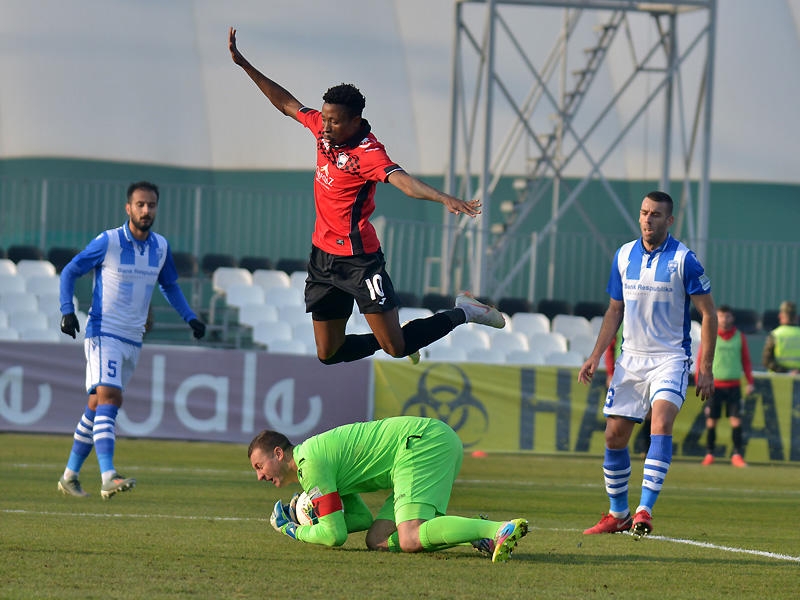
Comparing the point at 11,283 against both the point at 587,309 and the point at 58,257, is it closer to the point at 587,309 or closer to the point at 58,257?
the point at 58,257

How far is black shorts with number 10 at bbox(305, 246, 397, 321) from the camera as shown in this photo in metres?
7.76

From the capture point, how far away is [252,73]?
8398 mm

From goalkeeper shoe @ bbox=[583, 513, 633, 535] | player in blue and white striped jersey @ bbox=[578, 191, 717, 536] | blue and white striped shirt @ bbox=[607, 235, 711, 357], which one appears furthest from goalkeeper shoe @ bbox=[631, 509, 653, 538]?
blue and white striped shirt @ bbox=[607, 235, 711, 357]

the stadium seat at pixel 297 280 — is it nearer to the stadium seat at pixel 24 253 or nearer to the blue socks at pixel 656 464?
the stadium seat at pixel 24 253

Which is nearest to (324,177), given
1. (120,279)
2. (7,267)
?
(120,279)

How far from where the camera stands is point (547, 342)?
65.7 feet

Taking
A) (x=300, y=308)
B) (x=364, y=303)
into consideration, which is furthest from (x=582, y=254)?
(x=364, y=303)

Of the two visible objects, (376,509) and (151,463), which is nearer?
(376,509)

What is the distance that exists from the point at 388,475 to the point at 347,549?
20.9 inches

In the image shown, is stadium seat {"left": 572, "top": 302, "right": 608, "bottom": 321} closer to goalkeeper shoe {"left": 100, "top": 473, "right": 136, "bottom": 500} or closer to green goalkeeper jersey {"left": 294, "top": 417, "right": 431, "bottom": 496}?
goalkeeper shoe {"left": 100, "top": 473, "right": 136, "bottom": 500}

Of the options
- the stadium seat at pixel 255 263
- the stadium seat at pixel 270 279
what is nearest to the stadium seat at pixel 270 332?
the stadium seat at pixel 270 279

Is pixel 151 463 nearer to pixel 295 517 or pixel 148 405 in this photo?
pixel 148 405

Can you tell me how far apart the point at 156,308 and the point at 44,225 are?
7.81ft

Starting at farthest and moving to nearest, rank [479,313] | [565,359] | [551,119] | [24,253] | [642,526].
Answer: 1. [551,119]
2. [24,253]
3. [565,359]
4. [479,313]
5. [642,526]
